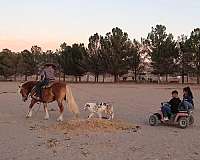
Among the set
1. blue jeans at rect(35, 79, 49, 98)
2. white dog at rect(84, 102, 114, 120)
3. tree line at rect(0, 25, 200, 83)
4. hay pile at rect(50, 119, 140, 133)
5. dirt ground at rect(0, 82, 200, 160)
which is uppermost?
tree line at rect(0, 25, 200, 83)

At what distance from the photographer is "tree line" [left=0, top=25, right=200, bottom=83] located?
2945 inches

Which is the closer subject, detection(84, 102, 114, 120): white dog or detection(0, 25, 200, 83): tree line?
detection(84, 102, 114, 120): white dog

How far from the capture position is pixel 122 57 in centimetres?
8150

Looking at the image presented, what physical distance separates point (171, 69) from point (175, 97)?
62133mm

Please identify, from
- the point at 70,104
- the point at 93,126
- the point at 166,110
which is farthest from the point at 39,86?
the point at 166,110

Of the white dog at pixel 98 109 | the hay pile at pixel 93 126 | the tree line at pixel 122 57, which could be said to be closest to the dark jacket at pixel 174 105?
the hay pile at pixel 93 126

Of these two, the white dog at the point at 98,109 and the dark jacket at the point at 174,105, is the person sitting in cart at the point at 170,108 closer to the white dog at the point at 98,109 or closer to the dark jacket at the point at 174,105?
the dark jacket at the point at 174,105

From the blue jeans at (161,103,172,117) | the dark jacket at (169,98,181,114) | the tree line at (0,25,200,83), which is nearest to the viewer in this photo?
the blue jeans at (161,103,172,117)

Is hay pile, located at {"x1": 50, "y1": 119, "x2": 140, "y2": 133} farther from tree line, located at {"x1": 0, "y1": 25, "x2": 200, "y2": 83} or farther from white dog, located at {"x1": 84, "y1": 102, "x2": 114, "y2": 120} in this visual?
tree line, located at {"x1": 0, "y1": 25, "x2": 200, "y2": 83}

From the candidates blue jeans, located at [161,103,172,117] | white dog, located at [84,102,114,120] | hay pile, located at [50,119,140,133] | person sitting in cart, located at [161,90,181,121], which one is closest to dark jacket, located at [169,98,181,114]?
person sitting in cart, located at [161,90,181,121]

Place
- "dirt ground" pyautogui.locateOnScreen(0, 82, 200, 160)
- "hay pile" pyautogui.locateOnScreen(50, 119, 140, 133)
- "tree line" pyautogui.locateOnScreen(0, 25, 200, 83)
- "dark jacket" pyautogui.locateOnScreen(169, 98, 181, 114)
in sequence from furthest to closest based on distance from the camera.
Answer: "tree line" pyautogui.locateOnScreen(0, 25, 200, 83) < "dark jacket" pyautogui.locateOnScreen(169, 98, 181, 114) < "hay pile" pyautogui.locateOnScreen(50, 119, 140, 133) < "dirt ground" pyautogui.locateOnScreen(0, 82, 200, 160)

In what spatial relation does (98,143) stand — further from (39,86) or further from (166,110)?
(39,86)

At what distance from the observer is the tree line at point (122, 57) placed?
74.8 metres

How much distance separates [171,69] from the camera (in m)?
75.4
